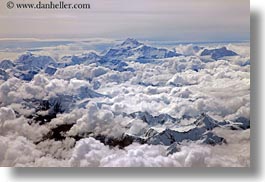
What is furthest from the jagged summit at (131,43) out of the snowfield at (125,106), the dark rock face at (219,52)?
the dark rock face at (219,52)

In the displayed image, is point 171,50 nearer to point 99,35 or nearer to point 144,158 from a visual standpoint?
point 99,35

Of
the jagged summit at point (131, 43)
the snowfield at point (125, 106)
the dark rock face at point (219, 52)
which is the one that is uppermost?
the jagged summit at point (131, 43)

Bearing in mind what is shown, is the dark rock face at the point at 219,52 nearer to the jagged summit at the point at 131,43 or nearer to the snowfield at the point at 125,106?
the snowfield at the point at 125,106

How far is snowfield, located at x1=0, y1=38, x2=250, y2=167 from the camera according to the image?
1761 millimetres

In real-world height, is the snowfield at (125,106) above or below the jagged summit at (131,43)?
below

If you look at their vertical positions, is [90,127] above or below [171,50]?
below

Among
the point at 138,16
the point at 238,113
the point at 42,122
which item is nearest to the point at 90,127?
the point at 42,122

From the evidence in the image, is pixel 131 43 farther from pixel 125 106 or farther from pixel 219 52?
pixel 219 52

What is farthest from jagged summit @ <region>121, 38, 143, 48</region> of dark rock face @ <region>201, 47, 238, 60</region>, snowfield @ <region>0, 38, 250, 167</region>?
dark rock face @ <region>201, 47, 238, 60</region>

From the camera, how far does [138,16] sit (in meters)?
1.76

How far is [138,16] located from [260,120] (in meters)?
0.65

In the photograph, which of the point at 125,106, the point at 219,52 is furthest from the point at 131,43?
the point at 219,52

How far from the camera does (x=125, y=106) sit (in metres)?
1.78

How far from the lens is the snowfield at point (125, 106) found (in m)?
1.76
